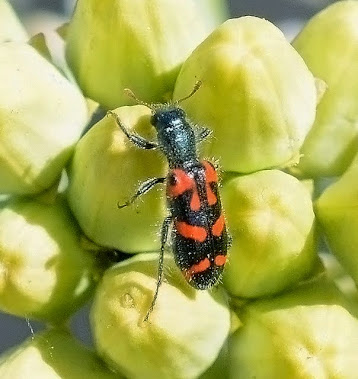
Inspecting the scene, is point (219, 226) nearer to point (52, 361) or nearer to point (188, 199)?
point (188, 199)

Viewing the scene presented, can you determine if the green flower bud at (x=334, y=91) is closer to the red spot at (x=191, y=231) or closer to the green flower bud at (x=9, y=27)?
the red spot at (x=191, y=231)

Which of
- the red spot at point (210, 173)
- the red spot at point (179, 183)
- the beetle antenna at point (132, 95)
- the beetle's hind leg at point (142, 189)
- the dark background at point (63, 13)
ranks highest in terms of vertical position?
the beetle antenna at point (132, 95)

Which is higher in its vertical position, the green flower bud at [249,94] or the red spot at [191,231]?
the green flower bud at [249,94]

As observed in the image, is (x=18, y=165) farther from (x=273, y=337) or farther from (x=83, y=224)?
(x=273, y=337)

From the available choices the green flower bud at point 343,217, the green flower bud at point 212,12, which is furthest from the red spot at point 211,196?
the green flower bud at point 212,12

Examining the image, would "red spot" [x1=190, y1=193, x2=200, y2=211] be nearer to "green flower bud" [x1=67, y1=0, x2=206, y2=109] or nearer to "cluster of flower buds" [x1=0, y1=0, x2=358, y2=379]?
"cluster of flower buds" [x1=0, y1=0, x2=358, y2=379]

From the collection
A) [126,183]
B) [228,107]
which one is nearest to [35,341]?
[126,183]
